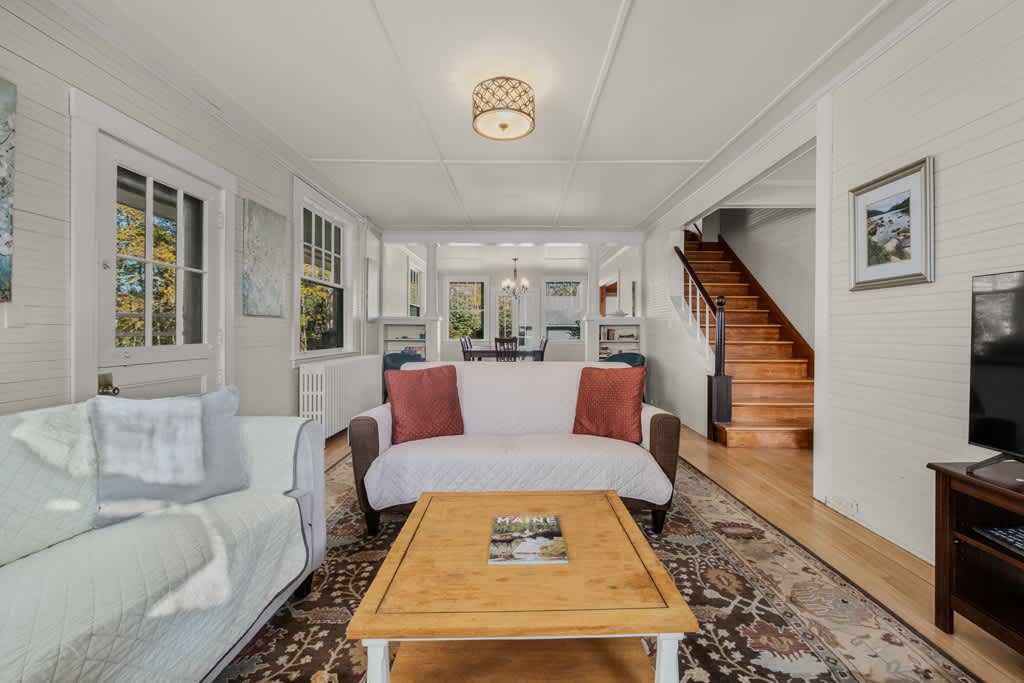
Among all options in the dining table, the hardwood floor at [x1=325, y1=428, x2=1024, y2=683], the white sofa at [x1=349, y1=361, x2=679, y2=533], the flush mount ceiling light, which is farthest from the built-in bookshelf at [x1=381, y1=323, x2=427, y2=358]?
the flush mount ceiling light

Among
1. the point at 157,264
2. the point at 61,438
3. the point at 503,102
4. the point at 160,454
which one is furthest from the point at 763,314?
the point at 61,438

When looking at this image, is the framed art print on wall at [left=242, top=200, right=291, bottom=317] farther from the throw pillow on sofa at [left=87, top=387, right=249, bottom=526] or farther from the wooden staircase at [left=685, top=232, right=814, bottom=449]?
the wooden staircase at [left=685, top=232, right=814, bottom=449]

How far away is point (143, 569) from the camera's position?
4.13 feet

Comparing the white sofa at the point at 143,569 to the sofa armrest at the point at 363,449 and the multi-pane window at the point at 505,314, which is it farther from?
the multi-pane window at the point at 505,314

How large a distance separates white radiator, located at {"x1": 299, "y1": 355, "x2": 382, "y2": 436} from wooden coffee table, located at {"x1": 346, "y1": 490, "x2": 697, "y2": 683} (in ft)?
9.29

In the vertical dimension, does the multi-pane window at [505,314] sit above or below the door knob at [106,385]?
above

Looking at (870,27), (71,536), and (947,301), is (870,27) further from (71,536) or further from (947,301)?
(71,536)

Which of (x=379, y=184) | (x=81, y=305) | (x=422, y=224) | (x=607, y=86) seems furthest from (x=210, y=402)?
(x=422, y=224)

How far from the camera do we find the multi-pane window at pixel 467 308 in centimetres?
1092

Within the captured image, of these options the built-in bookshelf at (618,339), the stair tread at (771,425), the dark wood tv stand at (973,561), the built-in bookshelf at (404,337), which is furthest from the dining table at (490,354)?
the dark wood tv stand at (973,561)

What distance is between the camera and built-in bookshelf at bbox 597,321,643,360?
23.5 feet

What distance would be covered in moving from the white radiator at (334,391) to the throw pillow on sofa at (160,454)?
2.01 metres

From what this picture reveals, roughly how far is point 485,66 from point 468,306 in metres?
8.33

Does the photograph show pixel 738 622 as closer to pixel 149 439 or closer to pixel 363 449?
pixel 363 449
